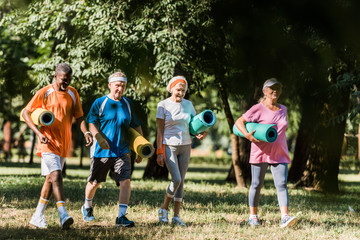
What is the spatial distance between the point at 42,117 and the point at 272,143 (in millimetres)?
2597

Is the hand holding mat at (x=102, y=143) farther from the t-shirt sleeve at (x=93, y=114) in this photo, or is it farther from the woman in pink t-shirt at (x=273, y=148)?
the t-shirt sleeve at (x=93, y=114)

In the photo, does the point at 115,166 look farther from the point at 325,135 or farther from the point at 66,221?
the point at 325,135

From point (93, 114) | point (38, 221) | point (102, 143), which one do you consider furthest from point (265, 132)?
point (93, 114)

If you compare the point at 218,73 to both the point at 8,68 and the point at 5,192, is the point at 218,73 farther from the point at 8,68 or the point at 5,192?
the point at 5,192

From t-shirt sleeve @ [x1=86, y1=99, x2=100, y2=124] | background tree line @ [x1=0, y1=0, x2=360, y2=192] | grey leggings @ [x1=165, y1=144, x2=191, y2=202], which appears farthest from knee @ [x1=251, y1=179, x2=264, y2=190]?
background tree line @ [x1=0, y1=0, x2=360, y2=192]

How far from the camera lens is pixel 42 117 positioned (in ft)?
18.3

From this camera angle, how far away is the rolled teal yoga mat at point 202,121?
601cm

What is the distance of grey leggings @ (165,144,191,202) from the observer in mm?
6180

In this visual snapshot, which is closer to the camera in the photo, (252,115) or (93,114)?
(93,114)

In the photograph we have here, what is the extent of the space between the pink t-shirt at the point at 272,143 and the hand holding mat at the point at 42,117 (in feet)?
7.15

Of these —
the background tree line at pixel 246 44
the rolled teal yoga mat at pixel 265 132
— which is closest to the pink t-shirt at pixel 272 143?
the rolled teal yoga mat at pixel 265 132

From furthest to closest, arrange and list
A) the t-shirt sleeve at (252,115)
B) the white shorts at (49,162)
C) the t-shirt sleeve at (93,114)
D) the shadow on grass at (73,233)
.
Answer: the t-shirt sleeve at (252,115) < the white shorts at (49,162) < the shadow on grass at (73,233) < the t-shirt sleeve at (93,114)

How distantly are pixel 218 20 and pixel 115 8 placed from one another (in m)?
0.45

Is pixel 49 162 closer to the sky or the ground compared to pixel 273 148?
closer to the ground
